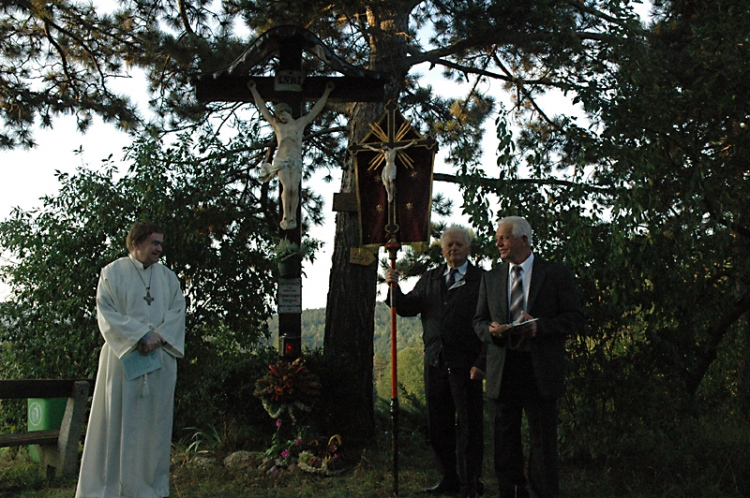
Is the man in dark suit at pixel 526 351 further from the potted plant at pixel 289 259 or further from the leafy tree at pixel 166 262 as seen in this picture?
the leafy tree at pixel 166 262

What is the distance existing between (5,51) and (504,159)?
711cm

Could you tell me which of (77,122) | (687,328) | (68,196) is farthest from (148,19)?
(687,328)

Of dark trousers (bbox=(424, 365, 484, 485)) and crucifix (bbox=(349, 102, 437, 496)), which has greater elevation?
crucifix (bbox=(349, 102, 437, 496))

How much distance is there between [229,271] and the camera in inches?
287

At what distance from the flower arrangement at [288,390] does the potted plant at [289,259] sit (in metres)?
0.77

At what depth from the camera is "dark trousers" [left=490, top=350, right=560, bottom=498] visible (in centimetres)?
434

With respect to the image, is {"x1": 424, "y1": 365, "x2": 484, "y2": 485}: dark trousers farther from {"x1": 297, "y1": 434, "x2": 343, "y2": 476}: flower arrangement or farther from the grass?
{"x1": 297, "y1": 434, "x2": 343, "y2": 476}: flower arrangement

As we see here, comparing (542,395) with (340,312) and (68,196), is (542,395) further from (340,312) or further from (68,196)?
(68,196)

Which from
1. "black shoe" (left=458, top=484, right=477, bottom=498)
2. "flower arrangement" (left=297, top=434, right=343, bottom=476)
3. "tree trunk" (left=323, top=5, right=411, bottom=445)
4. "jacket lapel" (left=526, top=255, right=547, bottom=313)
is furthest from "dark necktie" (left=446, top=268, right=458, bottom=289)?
"tree trunk" (left=323, top=5, right=411, bottom=445)

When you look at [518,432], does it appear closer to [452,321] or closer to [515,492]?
Result: [515,492]

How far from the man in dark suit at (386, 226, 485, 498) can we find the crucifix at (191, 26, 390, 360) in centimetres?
131

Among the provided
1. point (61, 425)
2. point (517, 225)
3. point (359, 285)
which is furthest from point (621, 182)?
point (61, 425)

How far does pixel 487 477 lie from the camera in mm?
5945

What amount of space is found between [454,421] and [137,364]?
2.26 metres
